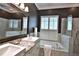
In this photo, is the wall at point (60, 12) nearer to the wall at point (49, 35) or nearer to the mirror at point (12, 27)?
the wall at point (49, 35)

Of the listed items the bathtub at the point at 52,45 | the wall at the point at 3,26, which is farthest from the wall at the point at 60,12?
the wall at the point at 3,26

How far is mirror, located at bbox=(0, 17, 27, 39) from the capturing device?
162cm

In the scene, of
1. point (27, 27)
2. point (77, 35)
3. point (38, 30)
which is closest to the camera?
point (77, 35)

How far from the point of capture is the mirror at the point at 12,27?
1.62 meters

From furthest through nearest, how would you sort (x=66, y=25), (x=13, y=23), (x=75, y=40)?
(x=13, y=23), (x=66, y=25), (x=75, y=40)

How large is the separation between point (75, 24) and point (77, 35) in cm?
17

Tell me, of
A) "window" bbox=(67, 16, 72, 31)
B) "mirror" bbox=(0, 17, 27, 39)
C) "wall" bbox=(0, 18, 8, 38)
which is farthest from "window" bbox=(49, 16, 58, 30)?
"wall" bbox=(0, 18, 8, 38)

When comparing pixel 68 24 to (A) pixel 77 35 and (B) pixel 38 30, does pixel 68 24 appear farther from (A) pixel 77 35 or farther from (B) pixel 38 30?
(B) pixel 38 30

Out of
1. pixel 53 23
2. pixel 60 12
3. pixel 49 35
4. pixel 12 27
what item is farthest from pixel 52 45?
pixel 12 27

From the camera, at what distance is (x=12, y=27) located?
1.78m

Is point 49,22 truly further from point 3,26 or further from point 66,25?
point 3,26

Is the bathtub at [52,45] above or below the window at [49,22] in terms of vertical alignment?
below

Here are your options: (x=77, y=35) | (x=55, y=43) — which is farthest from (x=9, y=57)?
(x=77, y=35)

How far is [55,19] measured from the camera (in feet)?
A: 5.29
